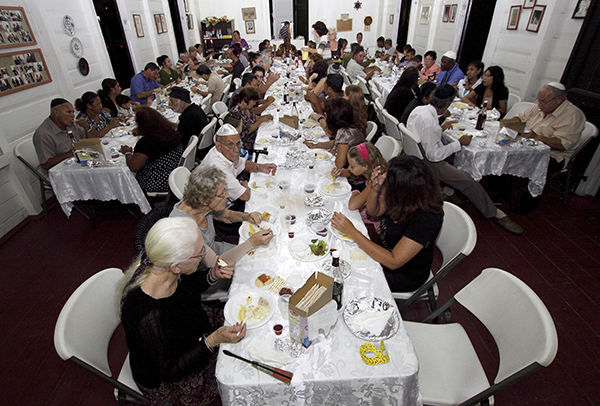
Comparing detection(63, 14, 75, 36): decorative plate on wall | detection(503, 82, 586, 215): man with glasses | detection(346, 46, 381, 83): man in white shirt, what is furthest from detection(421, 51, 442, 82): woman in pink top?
detection(63, 14, 75, 36): decorative plate on wall

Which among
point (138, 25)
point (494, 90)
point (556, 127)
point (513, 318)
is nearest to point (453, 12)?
point (494, 90)

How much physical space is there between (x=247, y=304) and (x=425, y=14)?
11.4 m

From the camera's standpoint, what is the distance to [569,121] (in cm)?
373

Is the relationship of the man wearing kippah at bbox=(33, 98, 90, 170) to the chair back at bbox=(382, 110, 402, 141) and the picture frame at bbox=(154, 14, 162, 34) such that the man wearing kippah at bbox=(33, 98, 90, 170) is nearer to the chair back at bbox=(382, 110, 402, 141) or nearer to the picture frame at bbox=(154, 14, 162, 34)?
the chair back at bbox=(382, 110, 402, 141)

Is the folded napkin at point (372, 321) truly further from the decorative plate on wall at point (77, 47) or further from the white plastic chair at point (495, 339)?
the decorative plate on wall at point (77, 47)

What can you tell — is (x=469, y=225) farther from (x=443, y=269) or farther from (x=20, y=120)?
(x=20, y=120)

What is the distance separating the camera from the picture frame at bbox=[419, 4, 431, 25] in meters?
9.39

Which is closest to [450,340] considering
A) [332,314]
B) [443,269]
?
[443,269]

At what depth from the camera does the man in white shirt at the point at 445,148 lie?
360 centimetres

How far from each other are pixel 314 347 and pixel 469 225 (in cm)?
138

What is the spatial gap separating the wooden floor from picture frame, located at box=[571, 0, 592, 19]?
277 cm

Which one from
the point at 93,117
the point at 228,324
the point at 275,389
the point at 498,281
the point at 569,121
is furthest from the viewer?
the point at 93,117

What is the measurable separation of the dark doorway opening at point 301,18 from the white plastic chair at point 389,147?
12.5 m

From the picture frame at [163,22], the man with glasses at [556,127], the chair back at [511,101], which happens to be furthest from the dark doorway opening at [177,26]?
the man with glasses at [556,127]
